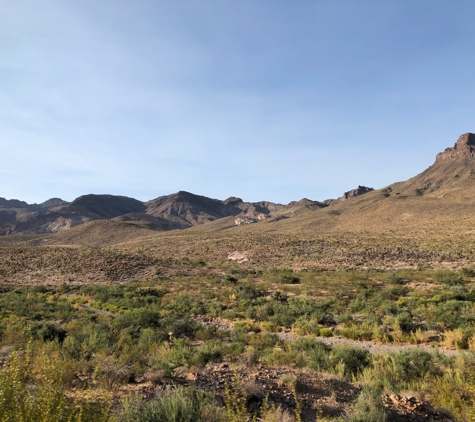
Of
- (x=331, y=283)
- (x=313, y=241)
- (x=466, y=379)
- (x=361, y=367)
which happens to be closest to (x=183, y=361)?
(x=361, y=367)

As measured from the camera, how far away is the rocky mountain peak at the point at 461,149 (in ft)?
407

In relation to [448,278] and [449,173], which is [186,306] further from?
[449,173]

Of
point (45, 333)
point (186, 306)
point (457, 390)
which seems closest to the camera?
point (457, 390)

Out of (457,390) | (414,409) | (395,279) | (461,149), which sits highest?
(461,149)

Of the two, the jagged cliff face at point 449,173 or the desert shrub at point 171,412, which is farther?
the jagged cliff face at point 449,173

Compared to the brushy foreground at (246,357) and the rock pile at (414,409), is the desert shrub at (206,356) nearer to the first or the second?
the brushy foreground at (246,357)

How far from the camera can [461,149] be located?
12800cm

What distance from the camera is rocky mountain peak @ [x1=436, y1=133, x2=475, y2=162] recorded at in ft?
407

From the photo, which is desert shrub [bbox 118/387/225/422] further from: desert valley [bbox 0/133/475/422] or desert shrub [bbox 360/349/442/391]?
desert shrub [bbox 360/349/442/391]

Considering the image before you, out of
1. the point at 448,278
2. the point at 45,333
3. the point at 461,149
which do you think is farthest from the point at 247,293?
the point at 461,149

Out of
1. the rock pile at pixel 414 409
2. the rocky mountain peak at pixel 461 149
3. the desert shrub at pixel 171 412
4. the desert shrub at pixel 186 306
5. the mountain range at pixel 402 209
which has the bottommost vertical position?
the desert shrub at pixel 186 306

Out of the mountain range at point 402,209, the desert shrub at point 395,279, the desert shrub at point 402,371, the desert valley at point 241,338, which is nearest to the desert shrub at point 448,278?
the desert valley at point 241,338

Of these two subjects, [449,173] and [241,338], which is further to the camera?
[449,173]

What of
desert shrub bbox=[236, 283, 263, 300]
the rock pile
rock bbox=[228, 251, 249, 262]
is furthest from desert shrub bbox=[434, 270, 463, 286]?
rock bbox=[228, 251, 249, 262]
